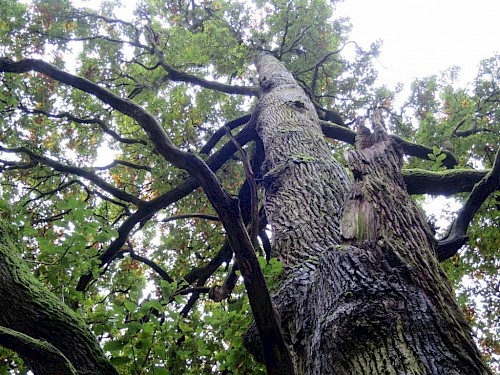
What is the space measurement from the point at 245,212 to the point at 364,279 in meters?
3.22

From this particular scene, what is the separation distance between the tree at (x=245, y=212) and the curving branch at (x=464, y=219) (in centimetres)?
2

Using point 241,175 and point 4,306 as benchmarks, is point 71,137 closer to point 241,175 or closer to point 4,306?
point 241,175

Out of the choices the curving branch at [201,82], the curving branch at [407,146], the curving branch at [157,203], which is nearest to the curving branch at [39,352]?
the curving branch at [157,203]

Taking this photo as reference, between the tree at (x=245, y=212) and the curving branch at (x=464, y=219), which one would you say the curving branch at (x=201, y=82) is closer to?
the tree at (x=245, y=212)

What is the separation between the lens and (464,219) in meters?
3.68

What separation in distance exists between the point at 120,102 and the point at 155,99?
5.34 meters

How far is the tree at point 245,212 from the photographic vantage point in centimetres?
204

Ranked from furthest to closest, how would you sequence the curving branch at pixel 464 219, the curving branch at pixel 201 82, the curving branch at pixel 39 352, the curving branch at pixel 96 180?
the curving branch at pixel 201 82 < the curving branch at pixel 96 180 < the curving branch at pixel 464 219 < the curving branch at pixel 39 352

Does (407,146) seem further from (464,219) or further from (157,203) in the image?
(157,203)

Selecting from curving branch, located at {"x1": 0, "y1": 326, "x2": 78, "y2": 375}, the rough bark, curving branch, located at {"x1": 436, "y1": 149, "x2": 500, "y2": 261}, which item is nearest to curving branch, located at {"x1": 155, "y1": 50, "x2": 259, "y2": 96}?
curving branch, located at {"x1": 436, "y1": 149, "x2": 500, "y2": 261}

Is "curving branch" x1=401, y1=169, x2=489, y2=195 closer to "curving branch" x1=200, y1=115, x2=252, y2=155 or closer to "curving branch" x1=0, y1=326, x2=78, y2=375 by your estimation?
"curving branch" x1=200, y1=115, x2=252, y2=155

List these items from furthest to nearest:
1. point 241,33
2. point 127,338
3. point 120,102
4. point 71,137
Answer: point 241,33, point 71,137, point 120,102, point 127,338

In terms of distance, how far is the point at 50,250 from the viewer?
98.7 inches

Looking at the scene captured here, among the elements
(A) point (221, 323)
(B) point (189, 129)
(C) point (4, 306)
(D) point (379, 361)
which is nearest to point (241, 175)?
(B) point (189, 129)
